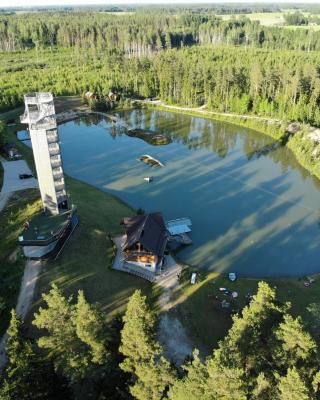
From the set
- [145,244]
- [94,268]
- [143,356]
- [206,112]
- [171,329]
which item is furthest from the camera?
[206,112]

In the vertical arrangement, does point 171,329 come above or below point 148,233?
below

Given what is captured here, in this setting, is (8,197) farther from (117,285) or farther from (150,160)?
(150,160)

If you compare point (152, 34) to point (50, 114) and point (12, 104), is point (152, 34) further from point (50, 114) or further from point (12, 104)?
point (50, 114)

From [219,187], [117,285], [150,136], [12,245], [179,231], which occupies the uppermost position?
[12,245]

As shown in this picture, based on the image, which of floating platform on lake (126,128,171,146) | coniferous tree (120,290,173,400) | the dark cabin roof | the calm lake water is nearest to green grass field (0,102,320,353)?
the dark cabin roof

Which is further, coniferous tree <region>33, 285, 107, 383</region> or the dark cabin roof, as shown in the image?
the dark cabin roof

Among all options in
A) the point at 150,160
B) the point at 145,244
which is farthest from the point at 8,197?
the point at 150,160

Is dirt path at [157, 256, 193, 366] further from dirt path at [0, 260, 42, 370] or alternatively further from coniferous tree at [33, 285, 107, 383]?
dirt path at [0, 260, 42, 370]
